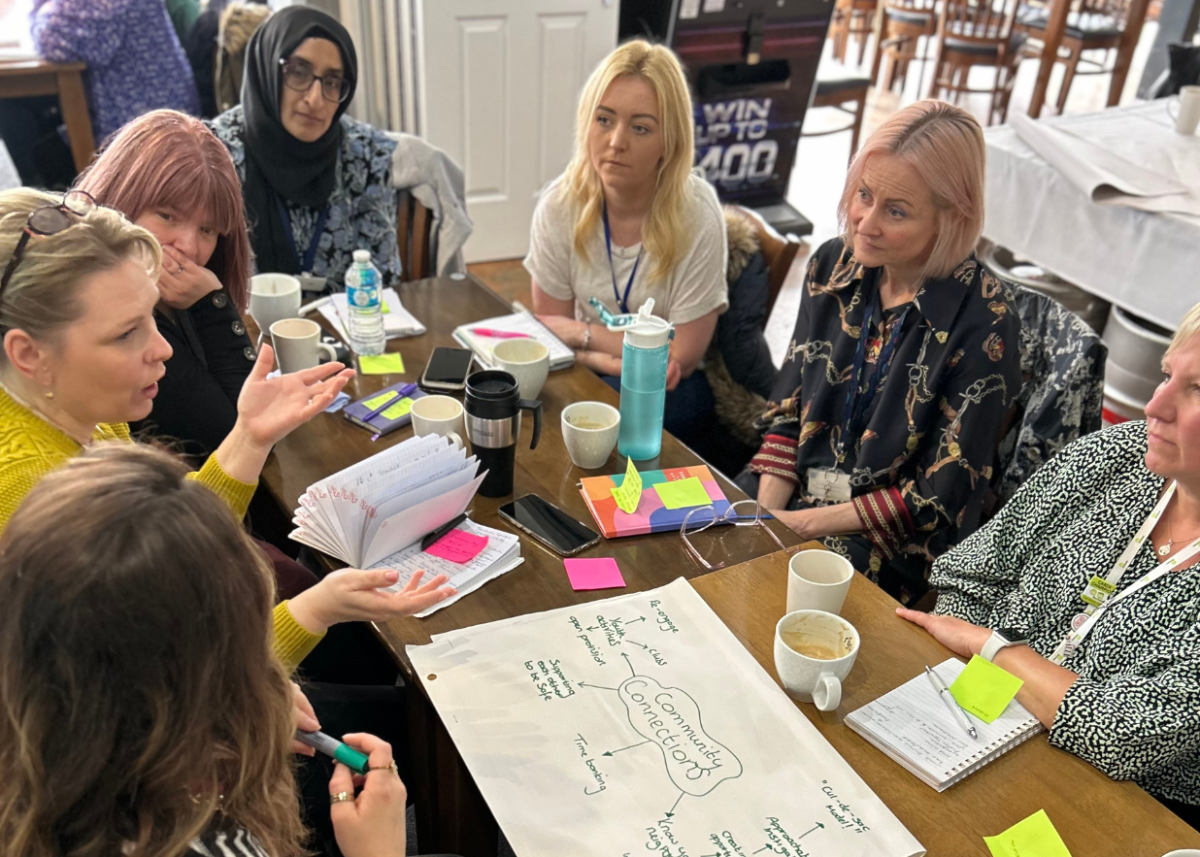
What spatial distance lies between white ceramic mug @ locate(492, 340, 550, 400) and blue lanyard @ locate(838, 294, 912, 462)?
0.59 meters

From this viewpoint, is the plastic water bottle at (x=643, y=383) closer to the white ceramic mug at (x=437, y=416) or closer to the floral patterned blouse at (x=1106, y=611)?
the white ceramic mug at (x=437, y=416)

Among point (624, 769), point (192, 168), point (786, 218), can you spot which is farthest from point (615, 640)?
point (786, 218)

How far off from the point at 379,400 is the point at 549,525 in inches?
18.4

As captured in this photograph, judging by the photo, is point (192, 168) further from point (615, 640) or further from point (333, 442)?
Answer: point (615, 640)

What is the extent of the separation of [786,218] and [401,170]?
2690mm

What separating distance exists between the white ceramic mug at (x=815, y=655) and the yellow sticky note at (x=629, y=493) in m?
0.33

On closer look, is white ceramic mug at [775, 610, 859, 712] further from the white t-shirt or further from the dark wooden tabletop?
the white t-shirt

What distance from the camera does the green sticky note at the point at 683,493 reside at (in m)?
1.49

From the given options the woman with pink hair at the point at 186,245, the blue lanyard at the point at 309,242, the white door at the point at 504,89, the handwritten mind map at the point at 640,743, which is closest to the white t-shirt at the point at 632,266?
the blue lanyard at the point at 309,242

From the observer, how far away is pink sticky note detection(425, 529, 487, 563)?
1.36 meters

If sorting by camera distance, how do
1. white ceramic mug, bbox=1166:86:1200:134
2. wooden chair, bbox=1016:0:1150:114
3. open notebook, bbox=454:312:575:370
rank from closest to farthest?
open notebook, bbox=454:312:575:370 → white ceramic mug, bbox=1166:86:1200:134 → wooden chair, bbox=1016:0:1150:114

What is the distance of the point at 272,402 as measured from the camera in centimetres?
141

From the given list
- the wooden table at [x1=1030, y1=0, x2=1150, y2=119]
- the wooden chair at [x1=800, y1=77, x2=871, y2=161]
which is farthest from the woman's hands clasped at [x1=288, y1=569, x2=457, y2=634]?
the wooden table at [x1=1030, y1=0, x2=1150, y2=119]

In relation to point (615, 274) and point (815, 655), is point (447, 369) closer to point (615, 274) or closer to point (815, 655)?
point (615, 274)
